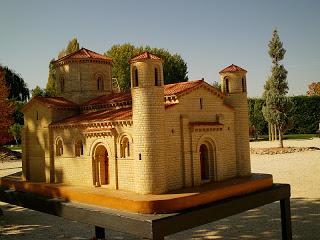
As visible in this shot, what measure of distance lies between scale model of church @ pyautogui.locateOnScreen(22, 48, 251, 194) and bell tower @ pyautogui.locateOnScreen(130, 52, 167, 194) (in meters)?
0.03

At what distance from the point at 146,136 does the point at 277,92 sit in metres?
37.8

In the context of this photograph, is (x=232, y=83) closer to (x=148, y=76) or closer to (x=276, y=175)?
(x=148, y=76)

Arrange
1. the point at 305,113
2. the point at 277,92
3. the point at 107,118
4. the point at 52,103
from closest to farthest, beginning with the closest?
the point at 107,118
the point at 52,103
the point at 277,92
the point at 305,113

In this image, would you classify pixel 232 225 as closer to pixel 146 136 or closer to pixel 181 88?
pixel 181 88

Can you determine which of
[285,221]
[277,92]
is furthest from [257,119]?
[285,221]

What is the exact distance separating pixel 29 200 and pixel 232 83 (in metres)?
9.51

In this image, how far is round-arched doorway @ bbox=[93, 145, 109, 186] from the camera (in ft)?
40.9

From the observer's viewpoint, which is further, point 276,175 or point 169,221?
point 276,175

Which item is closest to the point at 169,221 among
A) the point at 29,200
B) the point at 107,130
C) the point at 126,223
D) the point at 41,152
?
the point at 126,223

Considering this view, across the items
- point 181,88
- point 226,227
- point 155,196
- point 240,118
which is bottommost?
point 226,227

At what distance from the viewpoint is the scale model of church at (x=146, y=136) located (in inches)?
428

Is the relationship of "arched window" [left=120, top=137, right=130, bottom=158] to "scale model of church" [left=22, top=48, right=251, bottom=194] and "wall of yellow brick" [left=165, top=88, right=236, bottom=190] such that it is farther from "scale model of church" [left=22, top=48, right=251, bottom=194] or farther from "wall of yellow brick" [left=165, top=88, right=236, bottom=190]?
"wall of yellow brick" [left=165, top=88, right=236, bottom=190]

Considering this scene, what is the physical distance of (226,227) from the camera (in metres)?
16.8

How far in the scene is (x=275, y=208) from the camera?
20172 millimetres
